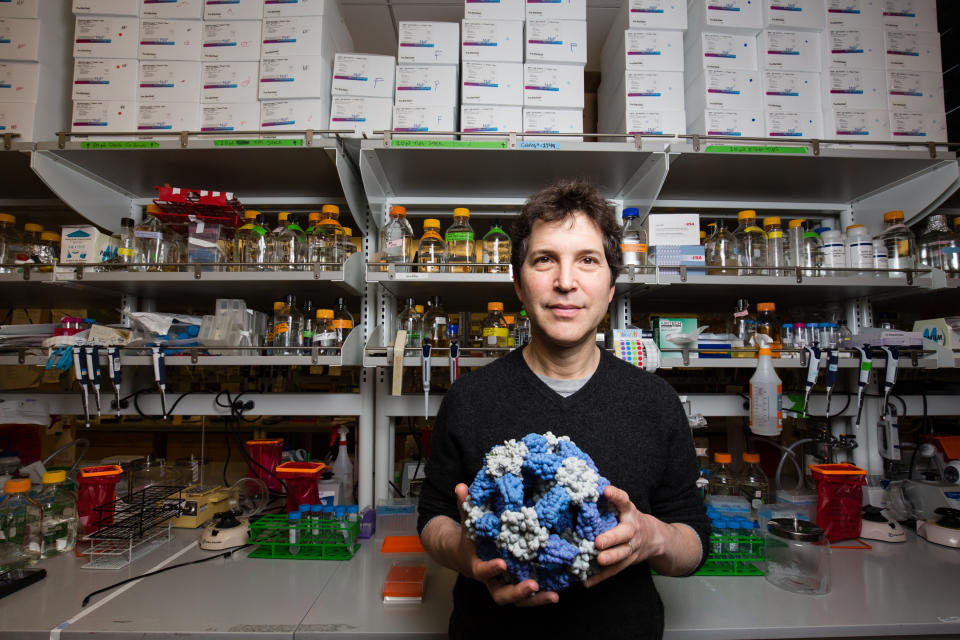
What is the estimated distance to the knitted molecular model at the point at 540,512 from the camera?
23.9 inches

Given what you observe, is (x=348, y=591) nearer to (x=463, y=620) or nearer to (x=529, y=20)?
(x=463, y=620)

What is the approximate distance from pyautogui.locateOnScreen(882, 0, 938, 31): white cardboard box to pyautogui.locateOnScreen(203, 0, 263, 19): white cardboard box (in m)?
2.52

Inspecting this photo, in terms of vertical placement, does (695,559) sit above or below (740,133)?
below

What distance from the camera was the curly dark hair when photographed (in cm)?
93

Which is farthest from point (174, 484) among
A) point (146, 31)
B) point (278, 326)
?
point (146, 31)

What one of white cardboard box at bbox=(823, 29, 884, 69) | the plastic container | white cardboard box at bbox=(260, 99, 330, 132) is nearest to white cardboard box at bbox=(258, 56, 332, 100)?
white cardboard box at bbox=(260, 99, 330, 132)

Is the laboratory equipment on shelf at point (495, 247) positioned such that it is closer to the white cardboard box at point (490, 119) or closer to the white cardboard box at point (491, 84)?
the white cardboard box at point (490, 119)

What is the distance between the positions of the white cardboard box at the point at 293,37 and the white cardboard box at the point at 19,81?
86 cm

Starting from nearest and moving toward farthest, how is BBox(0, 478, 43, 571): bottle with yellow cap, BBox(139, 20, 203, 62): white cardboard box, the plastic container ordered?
the plastic container, BBox(0, 478, 43, 571): bottle with yellow cap, BBox(139, 20, 203, 62): white cardboard box

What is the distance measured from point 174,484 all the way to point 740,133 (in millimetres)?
2759

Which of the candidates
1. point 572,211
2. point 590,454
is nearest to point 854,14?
point 572,211

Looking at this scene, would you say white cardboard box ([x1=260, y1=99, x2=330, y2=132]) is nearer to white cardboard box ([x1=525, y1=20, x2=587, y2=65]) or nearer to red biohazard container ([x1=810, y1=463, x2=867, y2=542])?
white cardboard box ([x1=525, y1=20, x2=587, y2=65])

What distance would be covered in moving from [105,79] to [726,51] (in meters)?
2.45

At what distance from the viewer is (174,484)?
188 centimetres
